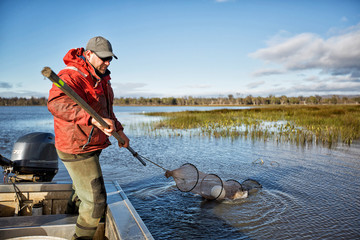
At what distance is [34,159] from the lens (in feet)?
15.4

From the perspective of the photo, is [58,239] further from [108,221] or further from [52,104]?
[52,104]

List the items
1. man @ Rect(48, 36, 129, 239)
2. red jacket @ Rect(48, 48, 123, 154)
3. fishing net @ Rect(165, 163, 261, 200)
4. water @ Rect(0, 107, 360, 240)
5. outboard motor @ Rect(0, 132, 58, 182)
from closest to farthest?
1. red jacket @ Rect(48, 48, 123, 154)
2. man @ Rect(48, 36, 129, 239)
3. water @ Rect(0, 107, 360, 240)
4. outboard motor @ Rect(0, 132, 58, 182)
5. fishing net @ Rect(165, 163, 261, 200)

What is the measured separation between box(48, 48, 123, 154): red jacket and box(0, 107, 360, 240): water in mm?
2377

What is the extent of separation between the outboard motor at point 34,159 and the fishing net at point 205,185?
2.40 meters

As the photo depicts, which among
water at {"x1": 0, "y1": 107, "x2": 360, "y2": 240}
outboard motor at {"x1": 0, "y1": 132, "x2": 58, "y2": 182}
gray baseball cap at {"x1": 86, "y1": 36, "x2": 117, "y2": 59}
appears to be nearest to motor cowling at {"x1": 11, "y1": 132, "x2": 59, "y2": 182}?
outboard motor at {"x1": 0, "y1": 132, "x2": 58, "y2": 182}

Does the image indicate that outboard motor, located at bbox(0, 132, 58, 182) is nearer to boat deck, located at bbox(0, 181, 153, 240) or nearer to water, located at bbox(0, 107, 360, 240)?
boat deck, located at bbox(0, 181, 153, 240)

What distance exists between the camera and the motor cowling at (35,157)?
182 inches

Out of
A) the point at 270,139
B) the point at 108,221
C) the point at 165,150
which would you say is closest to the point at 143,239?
the point at 108,221

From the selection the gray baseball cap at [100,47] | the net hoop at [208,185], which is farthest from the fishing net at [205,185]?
the gray baseball cap at [100,47]

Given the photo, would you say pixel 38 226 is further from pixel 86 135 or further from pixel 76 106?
pixel 76 106

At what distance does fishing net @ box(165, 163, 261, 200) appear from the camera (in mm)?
5281

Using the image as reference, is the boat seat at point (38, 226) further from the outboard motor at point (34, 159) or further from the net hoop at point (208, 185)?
the net hoop at point (208, 185)

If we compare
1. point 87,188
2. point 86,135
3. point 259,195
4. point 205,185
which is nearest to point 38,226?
point 87,188

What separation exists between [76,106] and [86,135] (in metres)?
0.37
